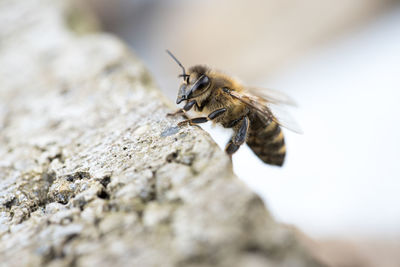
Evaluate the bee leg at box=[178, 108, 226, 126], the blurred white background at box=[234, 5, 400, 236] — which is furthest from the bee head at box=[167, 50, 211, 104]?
the blurred white background at box=[234, 5, 400, 236]

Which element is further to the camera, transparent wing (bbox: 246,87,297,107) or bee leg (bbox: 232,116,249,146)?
transparent wing (bbox: 246,87,297,107)

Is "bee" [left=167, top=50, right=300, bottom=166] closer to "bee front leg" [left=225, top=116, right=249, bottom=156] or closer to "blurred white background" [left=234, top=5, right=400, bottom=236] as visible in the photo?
"bee front leg" [left=225, top=116, right=249, bottom=156]

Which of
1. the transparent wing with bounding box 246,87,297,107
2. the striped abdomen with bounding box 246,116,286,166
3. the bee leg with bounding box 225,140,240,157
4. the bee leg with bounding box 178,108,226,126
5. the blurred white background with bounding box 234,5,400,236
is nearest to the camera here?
the bee leg with bounding box 178,108,226,126

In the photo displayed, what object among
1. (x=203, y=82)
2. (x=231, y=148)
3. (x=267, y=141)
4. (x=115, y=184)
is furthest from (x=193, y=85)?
(x=115, y=184)

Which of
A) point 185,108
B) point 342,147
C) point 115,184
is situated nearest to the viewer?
point 115,184

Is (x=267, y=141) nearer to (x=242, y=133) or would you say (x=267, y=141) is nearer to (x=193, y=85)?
(x=242, y=133)

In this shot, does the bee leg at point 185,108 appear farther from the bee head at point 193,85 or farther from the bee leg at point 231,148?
the bee leg at point 231,148

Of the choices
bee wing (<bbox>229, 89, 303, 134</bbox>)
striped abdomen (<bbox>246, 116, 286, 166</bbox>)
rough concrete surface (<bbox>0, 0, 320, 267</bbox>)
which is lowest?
rough concrete surface (<bbox>0, 0, 320, 267</bbox>)
